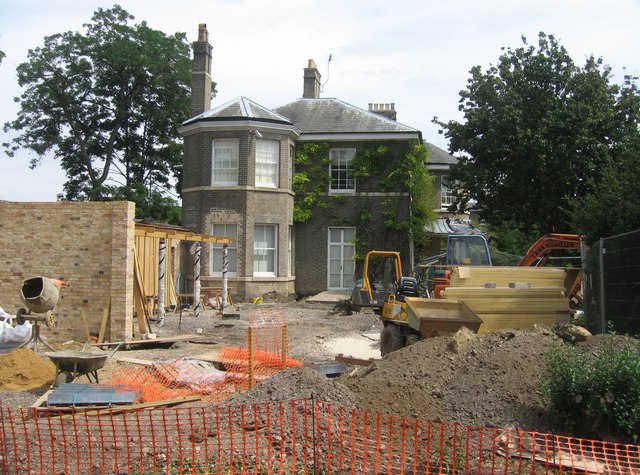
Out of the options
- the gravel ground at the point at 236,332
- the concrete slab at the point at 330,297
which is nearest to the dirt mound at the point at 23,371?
the gravel ground at the point at 236,332

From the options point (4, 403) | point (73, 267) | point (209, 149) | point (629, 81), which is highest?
point (629, 81)

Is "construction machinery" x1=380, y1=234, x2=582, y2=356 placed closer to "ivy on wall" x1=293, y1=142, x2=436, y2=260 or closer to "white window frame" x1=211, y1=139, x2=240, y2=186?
"white window frame" x1=211, y1=139, x2=240, y2=186

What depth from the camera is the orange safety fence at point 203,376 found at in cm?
931

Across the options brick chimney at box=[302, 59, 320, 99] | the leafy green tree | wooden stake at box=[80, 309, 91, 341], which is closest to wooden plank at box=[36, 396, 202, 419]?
wooden stake at box=[80, 309, 91, 341]

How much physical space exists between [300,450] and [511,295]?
6201 millimetres

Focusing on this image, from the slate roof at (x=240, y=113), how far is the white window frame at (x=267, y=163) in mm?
936

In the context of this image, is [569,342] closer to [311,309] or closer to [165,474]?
[165,474]

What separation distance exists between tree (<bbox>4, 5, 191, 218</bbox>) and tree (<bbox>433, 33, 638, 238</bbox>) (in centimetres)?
1990

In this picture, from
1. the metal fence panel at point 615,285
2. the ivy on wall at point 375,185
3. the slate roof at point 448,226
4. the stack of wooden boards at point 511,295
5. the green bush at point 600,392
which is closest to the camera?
the green bush at point 600,392

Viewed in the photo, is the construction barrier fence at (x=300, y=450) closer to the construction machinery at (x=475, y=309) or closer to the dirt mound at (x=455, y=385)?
the dirt mound at (x=455, y=385)

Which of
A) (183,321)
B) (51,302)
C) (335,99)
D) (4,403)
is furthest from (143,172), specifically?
(4,403)

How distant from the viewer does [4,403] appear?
895 centimetres

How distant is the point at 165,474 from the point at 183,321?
44.5ft

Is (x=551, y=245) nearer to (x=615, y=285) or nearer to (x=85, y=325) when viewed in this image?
(x=615, y=285)
